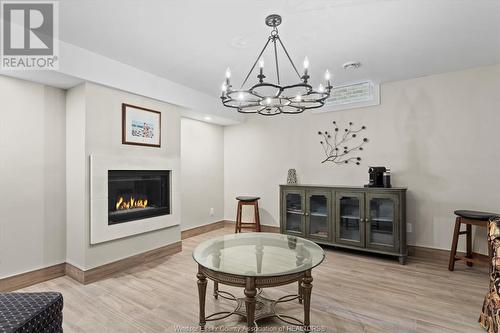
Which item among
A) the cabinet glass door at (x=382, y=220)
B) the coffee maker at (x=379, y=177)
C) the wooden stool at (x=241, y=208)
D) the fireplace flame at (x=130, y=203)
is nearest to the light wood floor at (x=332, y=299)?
the cabinet glass door at (x=382, y=220)

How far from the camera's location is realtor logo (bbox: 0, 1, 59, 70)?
6.72ft

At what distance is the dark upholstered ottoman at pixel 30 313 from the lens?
4.04 feet

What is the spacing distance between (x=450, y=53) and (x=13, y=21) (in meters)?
4.25

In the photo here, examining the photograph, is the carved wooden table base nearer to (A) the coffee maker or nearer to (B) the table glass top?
(B) the table glass top

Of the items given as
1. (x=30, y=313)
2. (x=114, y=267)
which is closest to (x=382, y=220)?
(x=114, y=267)

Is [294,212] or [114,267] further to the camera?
[294,212]

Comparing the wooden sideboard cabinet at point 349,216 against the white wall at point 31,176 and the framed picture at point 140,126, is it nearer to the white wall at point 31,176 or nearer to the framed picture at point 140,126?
the framed picture at point 140,126

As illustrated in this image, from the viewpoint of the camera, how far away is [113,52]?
2.77m

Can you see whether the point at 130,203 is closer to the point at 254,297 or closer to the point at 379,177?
the point at 254,297

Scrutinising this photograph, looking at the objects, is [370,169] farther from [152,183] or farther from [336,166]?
[152,183]

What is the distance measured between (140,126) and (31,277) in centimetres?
198

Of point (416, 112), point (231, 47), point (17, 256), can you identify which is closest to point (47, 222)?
point (17, 256)

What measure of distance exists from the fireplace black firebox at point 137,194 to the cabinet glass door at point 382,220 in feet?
9.14

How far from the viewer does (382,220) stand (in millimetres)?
3381
